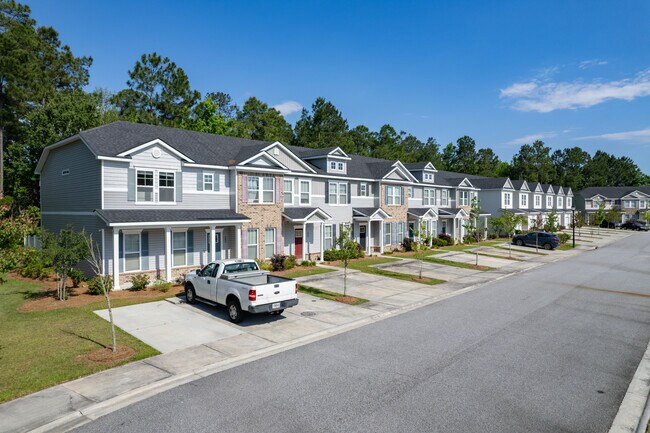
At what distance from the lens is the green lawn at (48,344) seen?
9677 mm

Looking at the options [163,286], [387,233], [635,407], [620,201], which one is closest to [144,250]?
[163,286]

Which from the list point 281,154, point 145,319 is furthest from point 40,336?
point 281,154

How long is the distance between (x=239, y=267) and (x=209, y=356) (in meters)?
5.48

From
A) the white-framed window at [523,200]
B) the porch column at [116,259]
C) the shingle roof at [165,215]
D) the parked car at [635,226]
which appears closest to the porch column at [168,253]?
the shingle roof at [165,215]

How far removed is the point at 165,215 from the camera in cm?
2153

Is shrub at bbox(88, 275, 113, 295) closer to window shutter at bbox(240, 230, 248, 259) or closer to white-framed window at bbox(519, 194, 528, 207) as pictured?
window shutter at bbox(240, 230, 248, 259)

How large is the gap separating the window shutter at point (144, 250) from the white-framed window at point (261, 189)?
6.56 meters

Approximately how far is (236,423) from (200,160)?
18601 mm

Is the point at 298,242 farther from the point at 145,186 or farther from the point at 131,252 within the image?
the point at 131,252

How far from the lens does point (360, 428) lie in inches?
293

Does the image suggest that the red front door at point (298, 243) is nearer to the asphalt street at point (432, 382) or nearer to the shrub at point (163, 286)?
the shrub at point (163, 286)

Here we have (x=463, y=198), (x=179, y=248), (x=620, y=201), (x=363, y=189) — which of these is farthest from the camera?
(x=620, y=201)

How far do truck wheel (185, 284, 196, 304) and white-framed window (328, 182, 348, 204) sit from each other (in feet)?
55.6

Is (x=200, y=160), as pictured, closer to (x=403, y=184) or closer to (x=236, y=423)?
(x=236, y=423)
